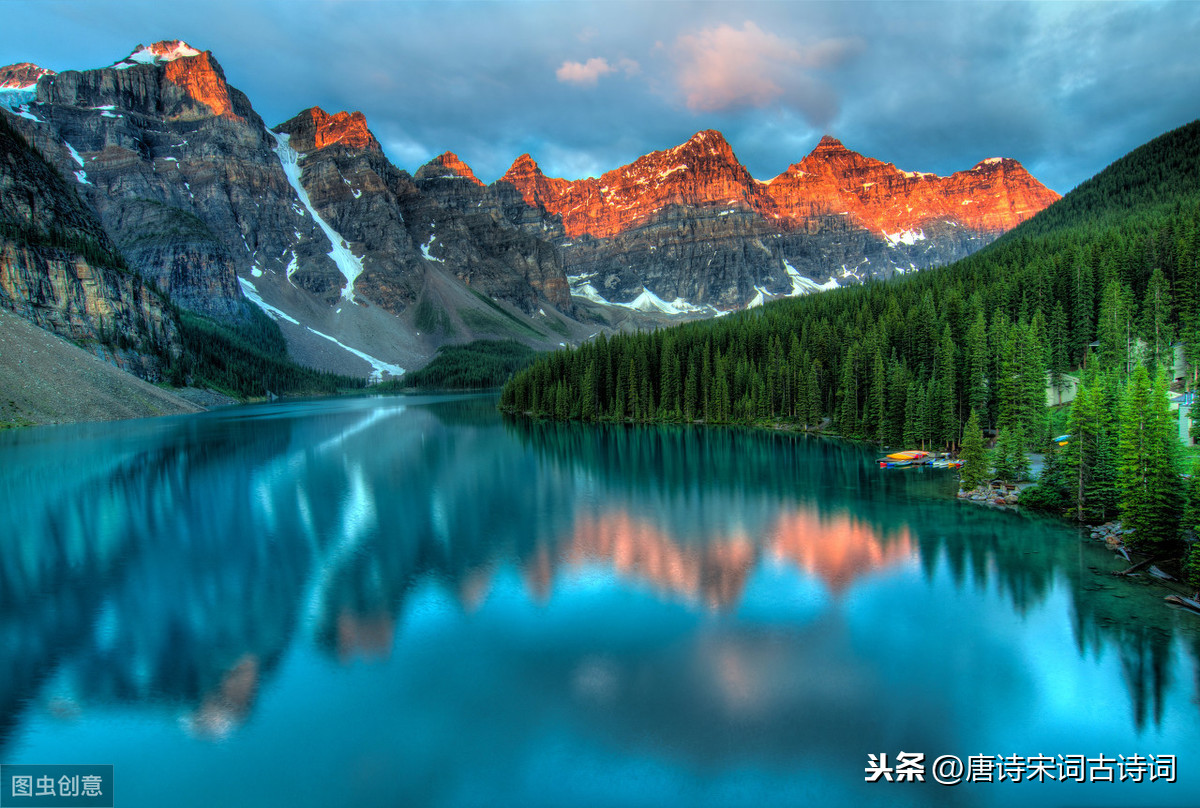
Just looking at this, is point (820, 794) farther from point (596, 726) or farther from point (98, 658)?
point (98, 658)

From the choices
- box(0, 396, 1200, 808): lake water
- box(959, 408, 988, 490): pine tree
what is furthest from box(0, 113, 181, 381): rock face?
box(959, 408, 988, 490): pine tree

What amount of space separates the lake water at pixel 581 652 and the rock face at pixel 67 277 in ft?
317

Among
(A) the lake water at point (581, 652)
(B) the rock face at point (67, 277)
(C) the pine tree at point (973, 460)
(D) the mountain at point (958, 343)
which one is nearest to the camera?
(A) the lake water at point (581, 652)

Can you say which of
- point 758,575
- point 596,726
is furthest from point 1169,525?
point 596,726

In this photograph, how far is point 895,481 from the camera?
45.2 metres

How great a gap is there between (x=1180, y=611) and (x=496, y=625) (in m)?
22.1

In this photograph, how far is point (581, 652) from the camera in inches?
754

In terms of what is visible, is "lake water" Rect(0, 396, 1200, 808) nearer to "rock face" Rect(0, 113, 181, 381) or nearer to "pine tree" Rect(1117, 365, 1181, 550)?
"pine tree" Rect(1117, 365, 1181, 550)

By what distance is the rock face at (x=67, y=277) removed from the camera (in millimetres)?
110750

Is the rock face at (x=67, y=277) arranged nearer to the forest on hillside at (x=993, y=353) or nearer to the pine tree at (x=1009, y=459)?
the forest on hillside at (x=993, y=353)

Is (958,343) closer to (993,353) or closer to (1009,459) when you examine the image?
(993,353)

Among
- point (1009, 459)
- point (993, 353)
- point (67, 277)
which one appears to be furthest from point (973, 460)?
point (67, 277)

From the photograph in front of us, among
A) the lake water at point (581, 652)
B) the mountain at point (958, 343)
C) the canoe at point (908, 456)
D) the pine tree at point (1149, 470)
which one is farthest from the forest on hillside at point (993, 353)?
the lake water at point (581, 652)

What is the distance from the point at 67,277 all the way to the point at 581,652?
14360 cm
